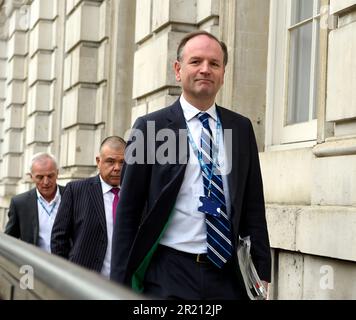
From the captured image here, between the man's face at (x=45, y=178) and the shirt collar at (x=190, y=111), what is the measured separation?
295cm

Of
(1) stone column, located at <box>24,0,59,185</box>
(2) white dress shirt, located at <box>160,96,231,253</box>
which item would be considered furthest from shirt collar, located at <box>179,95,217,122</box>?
(1) stone column, located at <box>24,0,59,185</box>

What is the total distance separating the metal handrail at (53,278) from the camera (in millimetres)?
1735

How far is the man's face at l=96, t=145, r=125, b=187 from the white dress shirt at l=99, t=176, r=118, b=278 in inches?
1.5

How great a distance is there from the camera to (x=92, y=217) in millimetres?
4539

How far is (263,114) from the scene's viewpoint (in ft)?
21.1

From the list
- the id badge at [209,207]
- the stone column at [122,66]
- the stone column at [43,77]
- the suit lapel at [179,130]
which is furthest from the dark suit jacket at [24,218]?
the stone column at [43,77]

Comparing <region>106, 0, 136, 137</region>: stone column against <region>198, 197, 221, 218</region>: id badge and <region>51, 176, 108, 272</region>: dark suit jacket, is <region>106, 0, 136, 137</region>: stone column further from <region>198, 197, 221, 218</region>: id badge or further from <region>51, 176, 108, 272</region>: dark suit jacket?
<region>198, 197, 221, 218</region>: id badge

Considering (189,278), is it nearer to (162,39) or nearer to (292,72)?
(292,72)

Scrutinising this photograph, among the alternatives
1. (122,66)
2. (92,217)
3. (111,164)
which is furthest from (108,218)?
(122,66)
